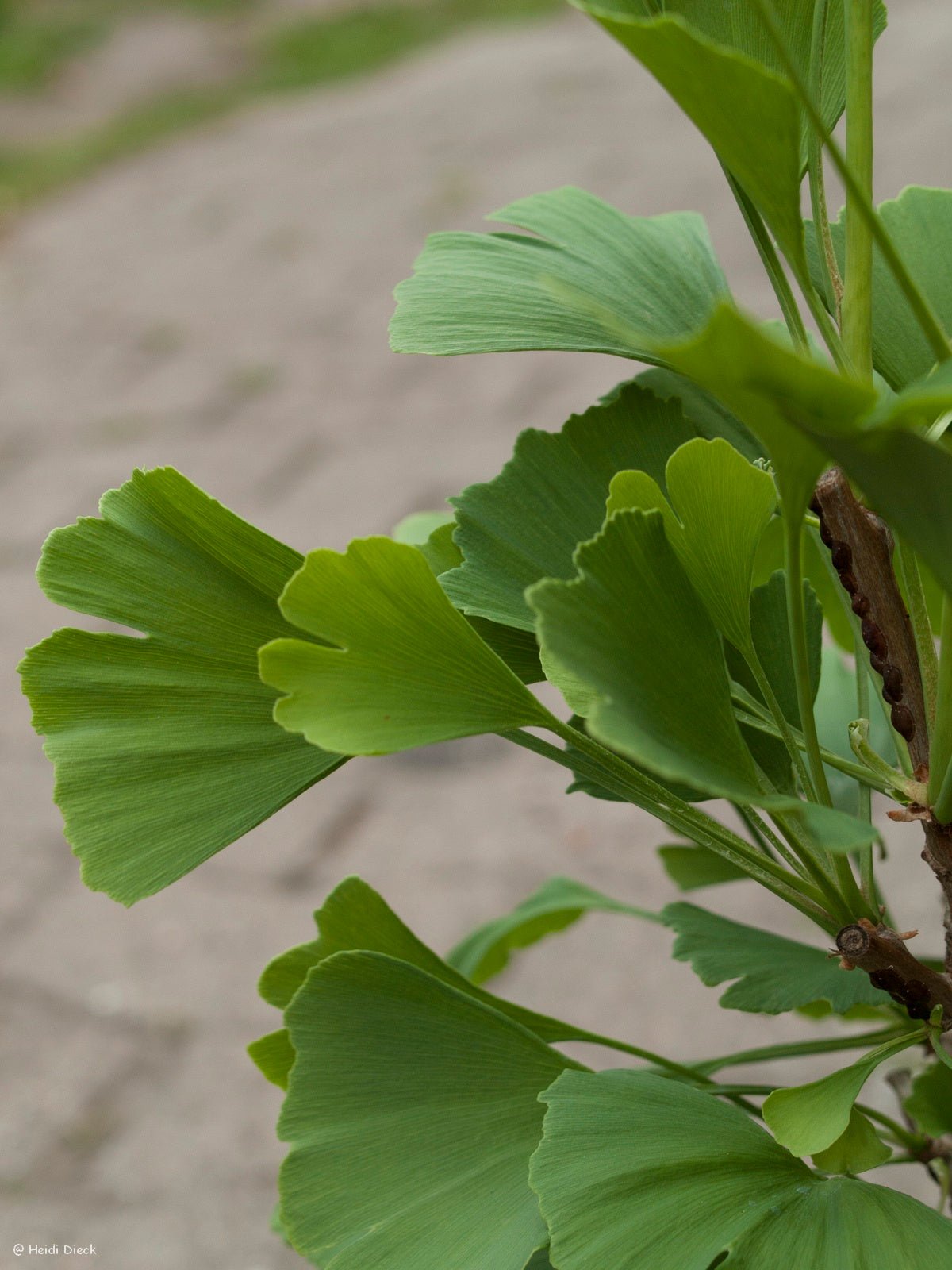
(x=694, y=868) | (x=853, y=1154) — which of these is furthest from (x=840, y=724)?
(x=853, y=1154)

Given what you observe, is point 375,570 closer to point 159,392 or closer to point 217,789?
point 217,789

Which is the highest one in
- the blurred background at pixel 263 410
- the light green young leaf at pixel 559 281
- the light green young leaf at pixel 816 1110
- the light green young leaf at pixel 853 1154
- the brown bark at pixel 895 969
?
the blurred background at pixel 263 410

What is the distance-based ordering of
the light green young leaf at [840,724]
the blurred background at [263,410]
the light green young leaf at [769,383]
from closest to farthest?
1. the light green young leaf at [769,383]
2. the light green young leaf at [840,724]
3. the blurred background at [263,410]

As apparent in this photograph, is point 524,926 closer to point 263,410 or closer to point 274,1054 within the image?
point 274,1054

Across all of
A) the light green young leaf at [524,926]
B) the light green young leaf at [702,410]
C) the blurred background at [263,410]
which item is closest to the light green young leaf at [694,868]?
the light green young leaf at [524,926]

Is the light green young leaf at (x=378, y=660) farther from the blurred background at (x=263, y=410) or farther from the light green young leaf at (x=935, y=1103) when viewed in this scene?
the blurred background at (x=263, y=410)

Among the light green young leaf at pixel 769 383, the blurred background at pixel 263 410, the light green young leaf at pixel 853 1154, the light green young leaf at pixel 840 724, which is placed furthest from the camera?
the blurred background at pixel 263 410

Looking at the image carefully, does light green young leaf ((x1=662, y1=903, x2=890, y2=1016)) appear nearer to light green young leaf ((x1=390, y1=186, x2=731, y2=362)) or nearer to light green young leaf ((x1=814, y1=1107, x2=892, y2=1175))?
light green young leaf ((x1=814, y1=1107, x2=892, y2=1175))

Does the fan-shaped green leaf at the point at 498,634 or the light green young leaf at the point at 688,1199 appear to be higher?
the fan-shaped green leaf at the point at 498,634
